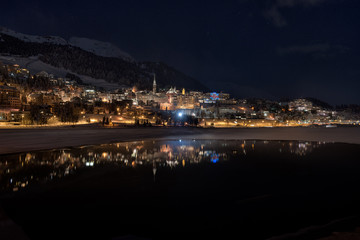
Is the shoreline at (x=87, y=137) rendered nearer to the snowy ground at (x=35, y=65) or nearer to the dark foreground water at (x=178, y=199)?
the dark foreground water at (x=178, y=199)

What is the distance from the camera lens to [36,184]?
26.0 ft

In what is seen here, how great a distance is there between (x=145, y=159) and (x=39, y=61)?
7514 inches

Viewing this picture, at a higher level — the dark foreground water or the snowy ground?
the snowy ground

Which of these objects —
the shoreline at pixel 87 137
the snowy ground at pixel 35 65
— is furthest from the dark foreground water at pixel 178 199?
the snowy ground at pixel 35 65

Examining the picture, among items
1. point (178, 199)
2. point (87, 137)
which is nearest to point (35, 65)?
point (87, 137)

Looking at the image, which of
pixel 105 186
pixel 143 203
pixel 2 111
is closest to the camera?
pixel 143 203

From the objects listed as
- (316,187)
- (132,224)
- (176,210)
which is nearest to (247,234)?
(176,210)

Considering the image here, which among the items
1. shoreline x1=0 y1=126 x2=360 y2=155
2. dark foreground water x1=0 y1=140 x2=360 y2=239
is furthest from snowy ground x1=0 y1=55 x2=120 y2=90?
A: dark foreground water x1=0 y1=140 x2=360 y2=239

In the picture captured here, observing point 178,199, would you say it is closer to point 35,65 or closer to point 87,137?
point 87,137

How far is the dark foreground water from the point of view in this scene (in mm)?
4672

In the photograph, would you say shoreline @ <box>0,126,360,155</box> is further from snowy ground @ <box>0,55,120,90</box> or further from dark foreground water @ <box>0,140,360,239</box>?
snowy ground @ <box>0,55,120,90</box>

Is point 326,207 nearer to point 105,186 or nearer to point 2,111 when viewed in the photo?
point 105,186

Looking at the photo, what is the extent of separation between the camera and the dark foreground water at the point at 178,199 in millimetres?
4672

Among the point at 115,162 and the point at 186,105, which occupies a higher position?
the point at 186,105
